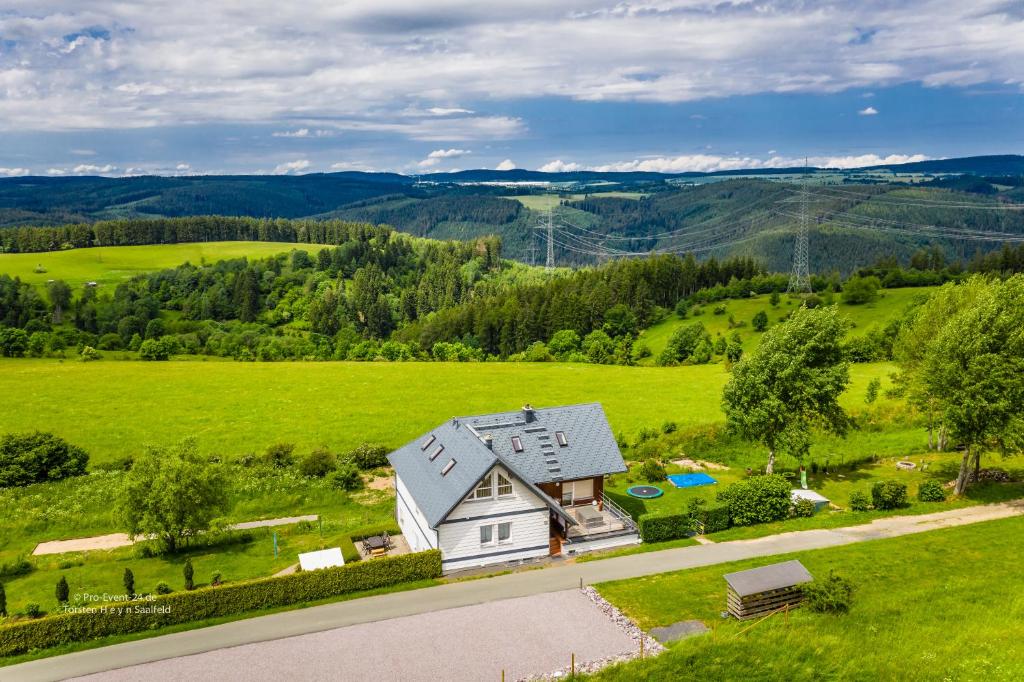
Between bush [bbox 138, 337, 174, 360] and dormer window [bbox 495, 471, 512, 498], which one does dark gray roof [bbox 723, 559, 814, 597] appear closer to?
dormer window [bbox 495, 471, 512, 498]

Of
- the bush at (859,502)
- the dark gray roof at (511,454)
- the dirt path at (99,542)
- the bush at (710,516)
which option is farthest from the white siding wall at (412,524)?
the bush at (859,502)

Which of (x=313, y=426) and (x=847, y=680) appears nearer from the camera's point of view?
(x=847, y=680)

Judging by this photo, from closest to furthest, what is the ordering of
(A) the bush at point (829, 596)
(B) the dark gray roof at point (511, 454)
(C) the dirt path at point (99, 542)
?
1. (A) the bush at point (829, 596)
2. (B) the dark gray roof at point (511, 454)
3. (C) the dirt path at point (99, 542)

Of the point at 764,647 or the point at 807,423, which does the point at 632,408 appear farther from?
the point at 764,647


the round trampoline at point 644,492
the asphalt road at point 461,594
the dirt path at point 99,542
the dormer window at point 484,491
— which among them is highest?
the dormer window at point 484,491

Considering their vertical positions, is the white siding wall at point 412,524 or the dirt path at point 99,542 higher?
the white siding wall at point 412,524

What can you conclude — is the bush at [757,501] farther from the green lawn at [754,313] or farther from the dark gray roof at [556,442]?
the green lawn at [754,313]

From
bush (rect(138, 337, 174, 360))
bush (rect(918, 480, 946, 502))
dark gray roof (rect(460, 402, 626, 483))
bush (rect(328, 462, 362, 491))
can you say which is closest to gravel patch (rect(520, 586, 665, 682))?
dark gray roof (rect(460, 402, 626, 483))

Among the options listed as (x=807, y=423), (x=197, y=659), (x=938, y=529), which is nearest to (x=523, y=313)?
(x=807, y=423)
